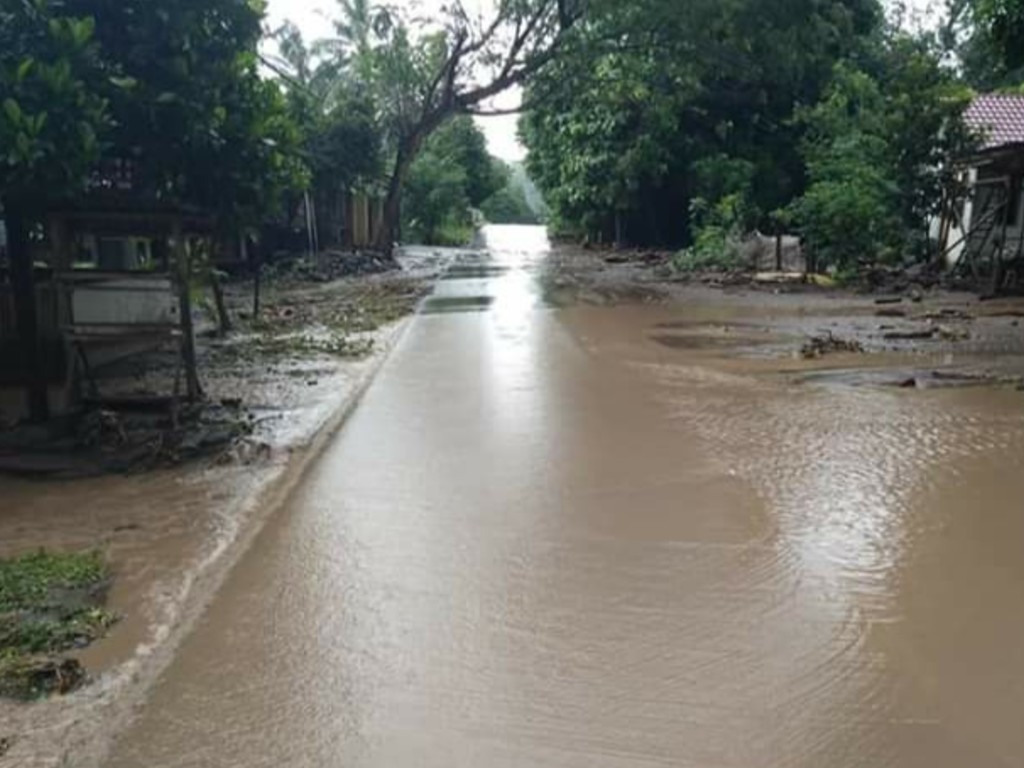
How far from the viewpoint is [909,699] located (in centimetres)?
318

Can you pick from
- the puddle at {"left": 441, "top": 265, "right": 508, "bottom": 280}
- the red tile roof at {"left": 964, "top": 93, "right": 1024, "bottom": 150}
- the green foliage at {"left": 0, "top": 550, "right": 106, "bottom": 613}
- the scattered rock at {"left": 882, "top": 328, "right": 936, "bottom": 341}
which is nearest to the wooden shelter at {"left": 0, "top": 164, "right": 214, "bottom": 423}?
the green foliage at {"left": 0, "top": 550, "right": 106, "bottom": 613}

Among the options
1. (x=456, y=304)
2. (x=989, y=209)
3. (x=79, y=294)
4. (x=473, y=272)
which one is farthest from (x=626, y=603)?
(x=473, y=272)

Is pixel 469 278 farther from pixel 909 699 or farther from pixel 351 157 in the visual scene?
pixel 909 699

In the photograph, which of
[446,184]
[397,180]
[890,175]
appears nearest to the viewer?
[890,175]

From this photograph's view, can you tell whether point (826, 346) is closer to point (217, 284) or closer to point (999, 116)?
point (217, 284)

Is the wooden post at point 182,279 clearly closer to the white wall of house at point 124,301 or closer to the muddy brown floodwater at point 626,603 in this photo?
the white wall of house at point 124,301

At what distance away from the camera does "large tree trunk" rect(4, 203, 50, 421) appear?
278 inches

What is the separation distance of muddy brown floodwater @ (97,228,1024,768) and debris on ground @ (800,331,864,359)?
2.98 metres

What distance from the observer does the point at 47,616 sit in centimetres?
383

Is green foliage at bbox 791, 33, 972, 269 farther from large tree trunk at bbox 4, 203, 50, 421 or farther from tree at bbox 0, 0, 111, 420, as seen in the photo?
tree at bbox 0, 0, 111, 420

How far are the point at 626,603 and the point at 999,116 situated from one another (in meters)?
23.5

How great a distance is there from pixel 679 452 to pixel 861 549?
6.40 ft

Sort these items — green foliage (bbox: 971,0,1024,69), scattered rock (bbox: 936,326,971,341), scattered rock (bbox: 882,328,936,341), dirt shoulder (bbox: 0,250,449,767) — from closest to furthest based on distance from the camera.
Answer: dirt shoulder (bbox: 0,250,449,767), green foliage (bbox: 971,0,1024,69), scattered rock (bbox: 936,326,971,341), scattered rock (bbox: 882,328,936,341)

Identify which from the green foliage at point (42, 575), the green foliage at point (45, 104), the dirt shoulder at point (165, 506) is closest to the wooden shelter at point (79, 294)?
the dirt shoulder at point (165, 506)
